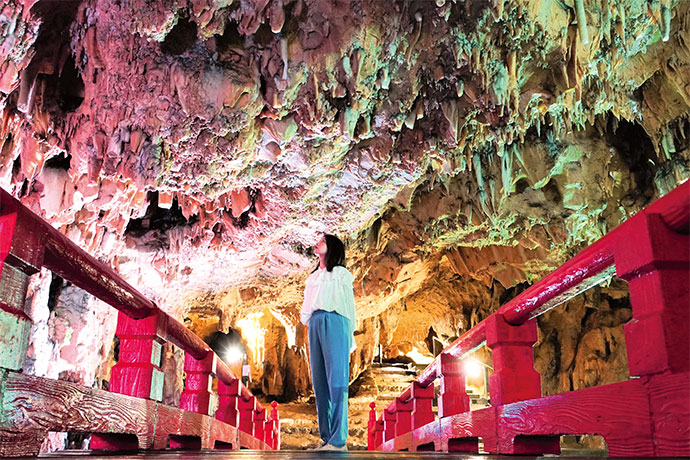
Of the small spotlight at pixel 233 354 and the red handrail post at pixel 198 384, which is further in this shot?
the small spotlight at pixel 233 354

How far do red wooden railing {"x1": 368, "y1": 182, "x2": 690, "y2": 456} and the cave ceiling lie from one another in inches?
128

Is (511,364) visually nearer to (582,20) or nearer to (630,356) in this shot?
(630,356)

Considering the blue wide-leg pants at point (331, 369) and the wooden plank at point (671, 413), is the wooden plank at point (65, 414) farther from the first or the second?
the wooden plank at point (671, 413)

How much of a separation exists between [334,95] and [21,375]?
408 cm

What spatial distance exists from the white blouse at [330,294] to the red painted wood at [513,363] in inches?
54.3

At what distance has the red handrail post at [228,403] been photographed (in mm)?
5414

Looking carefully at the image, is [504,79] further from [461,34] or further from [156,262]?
[156,262]

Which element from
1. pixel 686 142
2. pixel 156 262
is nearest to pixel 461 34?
pixel 686 142

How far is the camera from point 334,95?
5.27 meters

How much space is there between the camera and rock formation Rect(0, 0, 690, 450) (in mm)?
4859

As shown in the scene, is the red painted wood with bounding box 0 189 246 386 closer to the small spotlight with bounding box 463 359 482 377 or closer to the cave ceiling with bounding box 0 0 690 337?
the cave ceiling with bounding box 0 0 690 337

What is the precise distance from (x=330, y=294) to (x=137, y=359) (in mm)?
1410

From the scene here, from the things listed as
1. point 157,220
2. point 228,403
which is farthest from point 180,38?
point 228,403

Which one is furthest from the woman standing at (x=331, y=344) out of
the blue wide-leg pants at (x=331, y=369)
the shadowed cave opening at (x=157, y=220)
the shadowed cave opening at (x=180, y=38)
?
the shadowed cave opening at (x=157, y=220)
